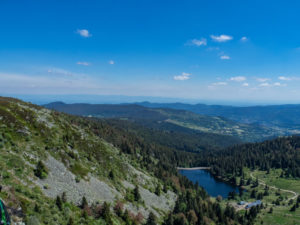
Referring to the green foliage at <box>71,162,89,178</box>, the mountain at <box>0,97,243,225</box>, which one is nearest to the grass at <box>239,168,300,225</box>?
the mountain at <box>0,97,243,225</box>

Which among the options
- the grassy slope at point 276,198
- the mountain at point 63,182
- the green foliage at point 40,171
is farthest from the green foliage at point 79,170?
the grassy slope at point 276,198

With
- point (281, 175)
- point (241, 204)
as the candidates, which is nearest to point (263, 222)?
point (241, 204)

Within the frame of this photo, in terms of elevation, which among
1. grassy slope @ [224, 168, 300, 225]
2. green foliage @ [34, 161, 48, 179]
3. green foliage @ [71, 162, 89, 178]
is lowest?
grassy slope @ [224, 168, 300, 225]

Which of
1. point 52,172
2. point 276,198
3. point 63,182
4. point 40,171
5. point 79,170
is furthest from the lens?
point 276,198

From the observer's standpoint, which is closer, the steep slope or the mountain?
the mountain

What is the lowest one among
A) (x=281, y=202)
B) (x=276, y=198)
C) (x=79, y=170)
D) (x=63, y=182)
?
(x=276, y=198)

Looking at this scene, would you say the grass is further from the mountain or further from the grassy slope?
the mountain

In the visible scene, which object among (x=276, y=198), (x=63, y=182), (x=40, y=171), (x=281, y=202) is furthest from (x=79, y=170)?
(x=276, y=198)

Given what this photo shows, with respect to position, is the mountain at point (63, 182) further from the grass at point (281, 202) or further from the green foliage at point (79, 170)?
the grass at point (281, 202)

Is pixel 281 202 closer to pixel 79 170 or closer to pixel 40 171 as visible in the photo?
pixel 79 170

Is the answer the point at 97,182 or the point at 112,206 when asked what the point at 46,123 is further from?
the point at 112,206

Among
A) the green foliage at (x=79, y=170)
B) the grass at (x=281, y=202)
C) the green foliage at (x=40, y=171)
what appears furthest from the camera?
the grass at (x=281, y=202)
